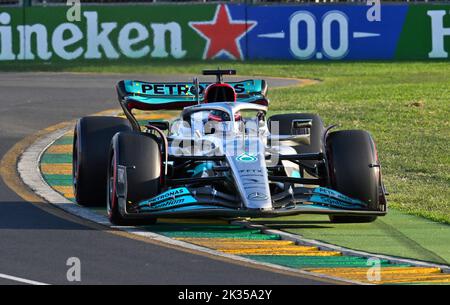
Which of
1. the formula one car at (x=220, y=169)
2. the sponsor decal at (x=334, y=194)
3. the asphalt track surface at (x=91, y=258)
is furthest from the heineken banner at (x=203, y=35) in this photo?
the sponsor decal at (x=334, y=194)

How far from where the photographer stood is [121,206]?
39.9 ft

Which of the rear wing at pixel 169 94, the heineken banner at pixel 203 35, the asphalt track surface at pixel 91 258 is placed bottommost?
the asphalt track surface at pixel 91 258

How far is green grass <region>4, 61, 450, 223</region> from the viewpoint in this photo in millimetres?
15380

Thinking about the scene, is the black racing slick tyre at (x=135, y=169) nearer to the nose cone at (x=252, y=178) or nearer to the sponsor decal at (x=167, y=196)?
the sponsor decal at (x=167, y=196)

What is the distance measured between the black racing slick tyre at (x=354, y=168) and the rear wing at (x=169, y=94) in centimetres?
176

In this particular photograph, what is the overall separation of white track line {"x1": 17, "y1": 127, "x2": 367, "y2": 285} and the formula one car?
0.17 m

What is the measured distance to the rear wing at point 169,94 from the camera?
1432 centimetres

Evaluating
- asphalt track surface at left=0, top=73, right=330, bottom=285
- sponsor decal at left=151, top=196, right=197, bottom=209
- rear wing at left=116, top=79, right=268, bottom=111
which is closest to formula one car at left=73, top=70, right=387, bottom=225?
sponsor decal at left=151, top=196, right=197, bottom=209

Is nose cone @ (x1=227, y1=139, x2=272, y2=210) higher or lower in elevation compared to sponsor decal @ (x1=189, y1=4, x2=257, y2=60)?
lower

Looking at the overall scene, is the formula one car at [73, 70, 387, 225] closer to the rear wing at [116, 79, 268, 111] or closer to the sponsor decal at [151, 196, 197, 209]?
the sponsor decal at [151, 196, 197, 209]

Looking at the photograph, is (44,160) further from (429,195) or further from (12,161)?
(429,195)

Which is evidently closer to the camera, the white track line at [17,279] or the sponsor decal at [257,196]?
the white track line at [17,279]
